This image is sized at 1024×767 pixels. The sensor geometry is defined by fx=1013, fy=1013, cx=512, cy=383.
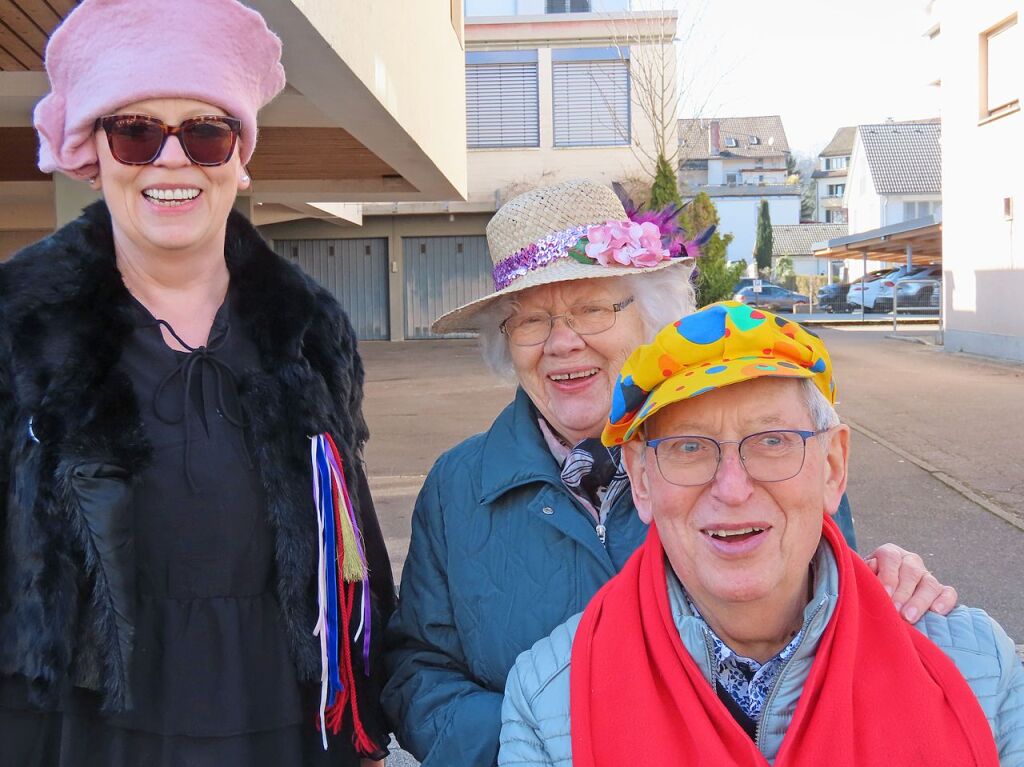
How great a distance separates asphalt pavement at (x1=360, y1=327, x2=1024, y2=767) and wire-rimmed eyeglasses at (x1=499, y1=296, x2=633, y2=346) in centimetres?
30

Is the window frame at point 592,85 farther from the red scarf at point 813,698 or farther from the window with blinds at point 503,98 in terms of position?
the red scarf at point 813,698

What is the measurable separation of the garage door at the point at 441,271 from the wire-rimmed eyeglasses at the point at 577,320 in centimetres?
2046

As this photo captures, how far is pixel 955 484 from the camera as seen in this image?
7441 mm

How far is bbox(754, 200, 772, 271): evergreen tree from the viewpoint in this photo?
5950 cm

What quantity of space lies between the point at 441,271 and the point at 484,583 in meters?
21.1

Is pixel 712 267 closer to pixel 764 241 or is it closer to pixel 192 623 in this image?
pixel 192 623

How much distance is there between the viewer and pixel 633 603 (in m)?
1.74

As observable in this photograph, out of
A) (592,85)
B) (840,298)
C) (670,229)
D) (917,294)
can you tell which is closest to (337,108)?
(670,229)

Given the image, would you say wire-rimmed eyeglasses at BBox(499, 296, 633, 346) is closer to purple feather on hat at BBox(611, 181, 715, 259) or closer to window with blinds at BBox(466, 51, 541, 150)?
purple feather on hat at BBox(611, 181, 715, 259)

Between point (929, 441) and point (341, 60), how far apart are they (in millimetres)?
6526

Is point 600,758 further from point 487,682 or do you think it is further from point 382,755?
point 382,755

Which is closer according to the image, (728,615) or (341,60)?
(728,615)

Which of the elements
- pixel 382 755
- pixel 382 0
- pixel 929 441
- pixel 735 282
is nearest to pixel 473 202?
pixel 735 282

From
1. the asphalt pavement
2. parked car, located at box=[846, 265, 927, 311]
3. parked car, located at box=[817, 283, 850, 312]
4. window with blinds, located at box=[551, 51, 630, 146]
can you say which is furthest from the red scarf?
parked car, located at box=[817, 283, 850, 312]
